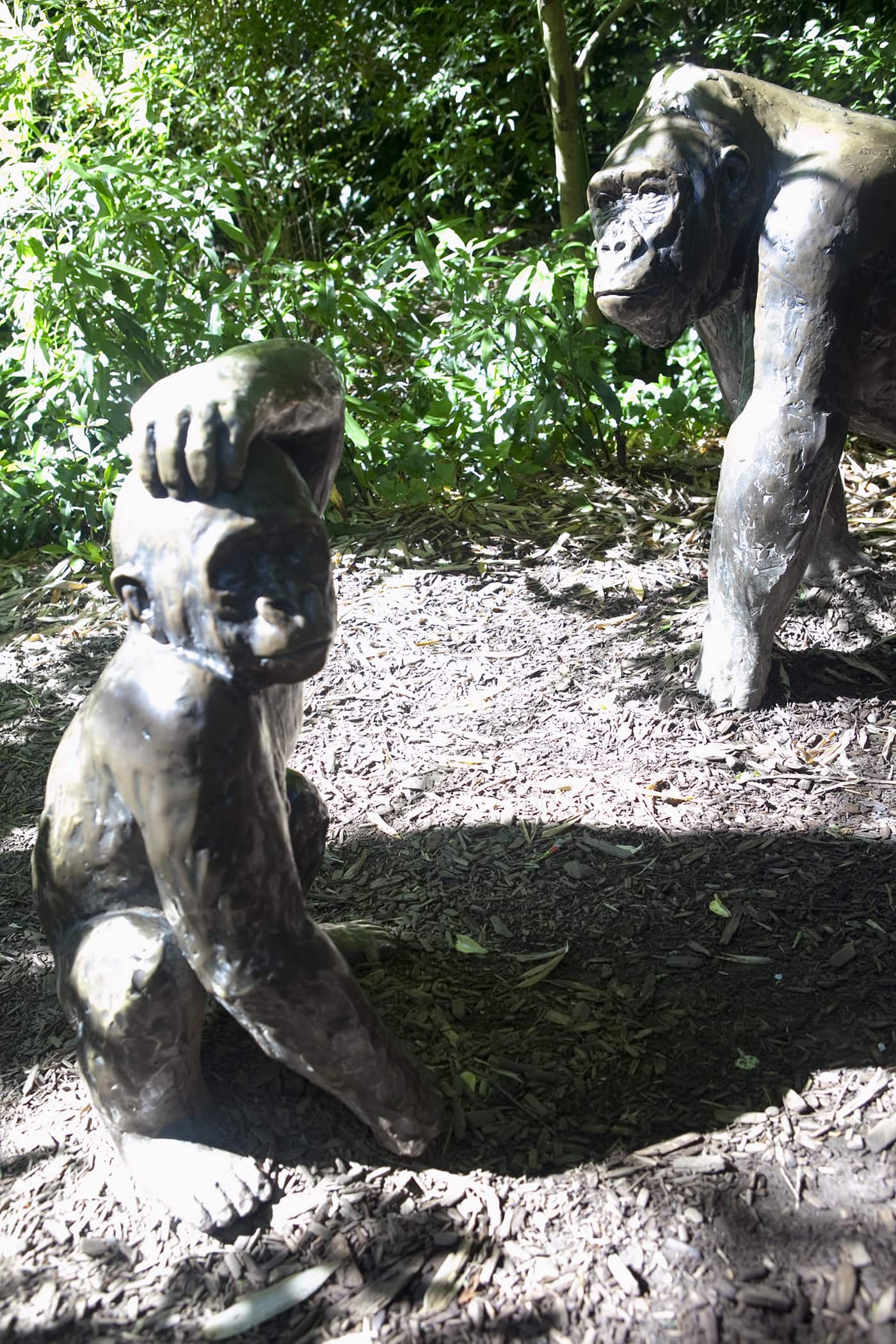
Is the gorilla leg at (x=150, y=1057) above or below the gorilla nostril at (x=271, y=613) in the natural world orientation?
below

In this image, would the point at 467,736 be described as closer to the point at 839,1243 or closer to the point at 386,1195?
the point at 386,1195

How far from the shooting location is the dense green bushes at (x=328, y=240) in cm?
509

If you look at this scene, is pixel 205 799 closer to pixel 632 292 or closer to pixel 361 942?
pixel 361 942

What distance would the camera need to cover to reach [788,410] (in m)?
3.24

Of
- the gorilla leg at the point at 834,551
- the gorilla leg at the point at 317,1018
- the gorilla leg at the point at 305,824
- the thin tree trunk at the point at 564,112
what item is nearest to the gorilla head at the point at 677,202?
the gorilla leg at the point at 834,551

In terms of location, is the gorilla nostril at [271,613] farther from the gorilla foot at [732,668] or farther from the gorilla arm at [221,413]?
the gorilla foot at [732,668]

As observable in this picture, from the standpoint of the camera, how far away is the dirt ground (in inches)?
79.7

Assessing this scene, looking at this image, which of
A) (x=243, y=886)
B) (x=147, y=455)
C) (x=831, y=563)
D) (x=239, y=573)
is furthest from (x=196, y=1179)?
(x=831, y=563)

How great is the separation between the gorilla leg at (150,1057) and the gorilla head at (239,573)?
1.79ft

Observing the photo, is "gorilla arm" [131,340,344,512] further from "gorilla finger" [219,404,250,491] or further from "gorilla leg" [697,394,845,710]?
"gorilla leg" [697,394,845,710]

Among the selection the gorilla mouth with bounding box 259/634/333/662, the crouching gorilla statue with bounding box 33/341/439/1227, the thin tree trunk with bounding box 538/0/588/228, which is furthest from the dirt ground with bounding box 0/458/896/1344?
the thin tree trunk with bounding box 538/0/588/228

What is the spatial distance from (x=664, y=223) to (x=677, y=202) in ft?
0.21

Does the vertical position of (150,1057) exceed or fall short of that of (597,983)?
it exceeds it

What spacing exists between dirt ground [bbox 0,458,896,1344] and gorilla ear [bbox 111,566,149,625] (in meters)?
0.50
